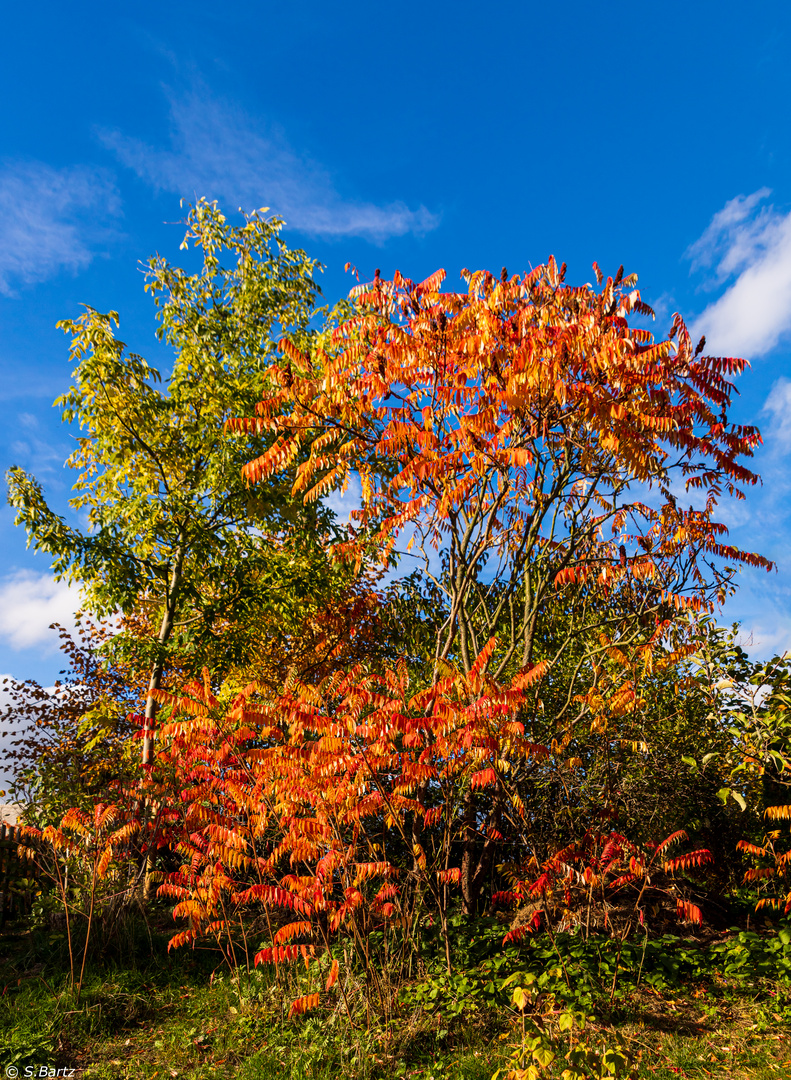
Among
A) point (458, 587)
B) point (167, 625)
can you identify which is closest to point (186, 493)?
point (167, 625)

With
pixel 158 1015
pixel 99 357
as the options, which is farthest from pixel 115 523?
pixel 158 1015

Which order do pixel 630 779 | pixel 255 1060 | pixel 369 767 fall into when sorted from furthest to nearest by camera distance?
1. pixel 630 779
2. pixel 369 767
3. pixel 255 1060

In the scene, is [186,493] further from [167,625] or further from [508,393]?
[508,393]

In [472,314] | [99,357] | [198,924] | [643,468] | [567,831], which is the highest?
[99,357]

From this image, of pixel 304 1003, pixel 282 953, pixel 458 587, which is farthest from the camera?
pixel 458 587

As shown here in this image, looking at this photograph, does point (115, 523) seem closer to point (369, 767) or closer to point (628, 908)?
point (369, 767)

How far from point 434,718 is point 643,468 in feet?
10.3

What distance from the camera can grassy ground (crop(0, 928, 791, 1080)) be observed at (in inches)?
192

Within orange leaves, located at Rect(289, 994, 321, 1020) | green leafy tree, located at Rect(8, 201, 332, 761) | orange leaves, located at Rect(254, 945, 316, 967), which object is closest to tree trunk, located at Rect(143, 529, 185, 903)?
green leafy tree, located at Rect(8, 201, 332, 761)

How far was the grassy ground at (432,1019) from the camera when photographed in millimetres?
4867

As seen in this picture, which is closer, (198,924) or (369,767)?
(369,767)

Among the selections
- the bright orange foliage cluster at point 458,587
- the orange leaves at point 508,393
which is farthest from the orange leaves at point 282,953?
the orange leaves at point 508,393

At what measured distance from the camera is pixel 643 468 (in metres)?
6.23

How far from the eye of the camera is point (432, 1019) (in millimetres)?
5305
